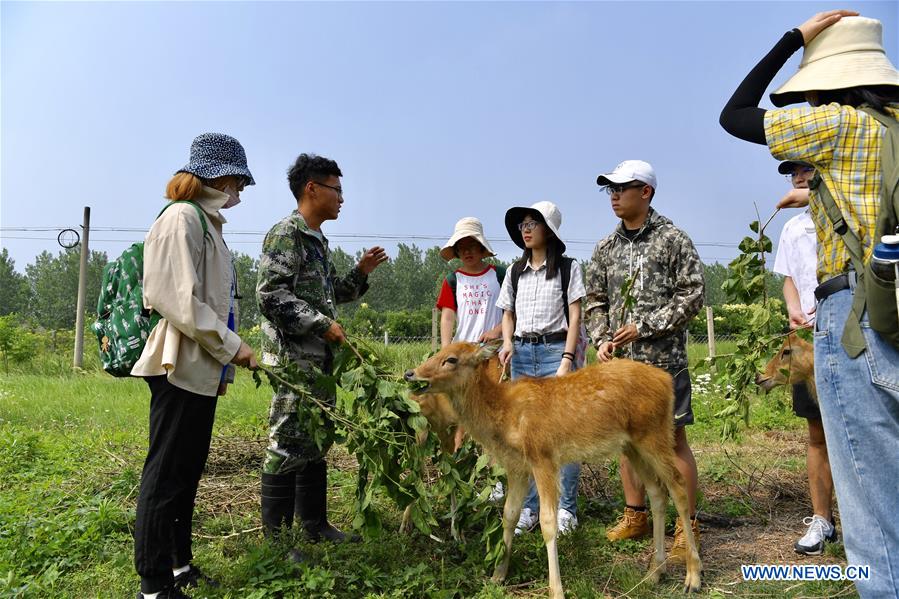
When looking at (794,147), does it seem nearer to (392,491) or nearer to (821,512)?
(392,491)

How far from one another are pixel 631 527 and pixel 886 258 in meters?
3.76

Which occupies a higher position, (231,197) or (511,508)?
(231,197)

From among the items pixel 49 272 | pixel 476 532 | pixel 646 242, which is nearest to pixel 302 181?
pixel 646 242

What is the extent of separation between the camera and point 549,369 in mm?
6000

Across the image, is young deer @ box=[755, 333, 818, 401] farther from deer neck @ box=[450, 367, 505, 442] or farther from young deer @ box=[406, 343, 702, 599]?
deer neck @ box=[450, 367, 505, 442]

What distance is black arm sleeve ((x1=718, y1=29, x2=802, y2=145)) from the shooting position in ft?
9.87

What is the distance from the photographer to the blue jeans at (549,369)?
19.6 feet

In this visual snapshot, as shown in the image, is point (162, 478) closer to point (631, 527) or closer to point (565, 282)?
point (565, 282)

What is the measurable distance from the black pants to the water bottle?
3.64 meters

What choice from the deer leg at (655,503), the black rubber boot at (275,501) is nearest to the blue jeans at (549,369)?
the deer leg at (655,503)

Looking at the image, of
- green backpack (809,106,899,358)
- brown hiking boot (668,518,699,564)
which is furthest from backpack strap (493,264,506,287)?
green backpack (809,106,899,358)

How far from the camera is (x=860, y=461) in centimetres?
283

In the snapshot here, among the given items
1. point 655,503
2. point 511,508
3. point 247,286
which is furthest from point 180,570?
point 247,286

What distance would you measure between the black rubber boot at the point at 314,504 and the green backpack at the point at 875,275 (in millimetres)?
3982
